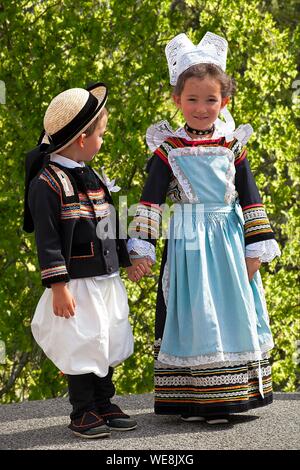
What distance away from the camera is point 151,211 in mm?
4488

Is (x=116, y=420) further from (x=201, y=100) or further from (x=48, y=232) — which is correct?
(x=201, y=100)

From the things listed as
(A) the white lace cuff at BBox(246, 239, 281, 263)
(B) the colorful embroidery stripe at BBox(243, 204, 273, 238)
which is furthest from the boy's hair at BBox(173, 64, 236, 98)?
(A) the white lace cuff at BBox(246, 239, 281, 263)

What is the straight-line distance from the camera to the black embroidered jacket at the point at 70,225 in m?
4.09

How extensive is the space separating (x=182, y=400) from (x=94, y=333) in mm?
603

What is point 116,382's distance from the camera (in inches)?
250

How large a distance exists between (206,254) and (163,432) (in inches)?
32.1

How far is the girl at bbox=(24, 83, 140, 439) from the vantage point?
4.12 meters

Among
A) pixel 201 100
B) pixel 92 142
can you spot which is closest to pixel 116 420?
pixel 92 142

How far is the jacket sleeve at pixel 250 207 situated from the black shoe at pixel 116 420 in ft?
3.19

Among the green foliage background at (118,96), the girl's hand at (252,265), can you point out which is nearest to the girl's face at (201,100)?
the girl's hand at (252,265)

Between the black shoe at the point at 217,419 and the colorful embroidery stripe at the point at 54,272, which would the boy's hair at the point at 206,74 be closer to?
the colorful embroidery stripe at the point at 54,272
